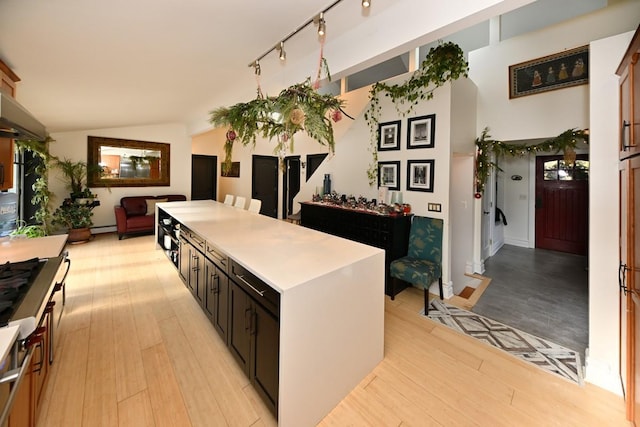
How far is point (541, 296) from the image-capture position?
327 centimetres

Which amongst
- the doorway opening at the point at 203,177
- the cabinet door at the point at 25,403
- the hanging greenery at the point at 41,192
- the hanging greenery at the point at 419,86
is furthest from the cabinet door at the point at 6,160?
the doorway opening at the point at 203,177

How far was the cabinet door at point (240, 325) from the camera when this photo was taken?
1.65 m

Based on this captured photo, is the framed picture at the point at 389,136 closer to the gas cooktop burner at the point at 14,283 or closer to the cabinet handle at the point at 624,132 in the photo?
the cabinet handle at the point at 624,132

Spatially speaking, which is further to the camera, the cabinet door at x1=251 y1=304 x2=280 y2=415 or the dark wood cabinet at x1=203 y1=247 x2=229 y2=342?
the dark wood cabinet at x1=203 y1=247 x2=229 y2=342

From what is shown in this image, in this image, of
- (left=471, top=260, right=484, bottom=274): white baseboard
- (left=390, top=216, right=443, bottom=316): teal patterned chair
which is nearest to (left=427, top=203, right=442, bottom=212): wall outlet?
(left=390, top=216, right=443, bottom=316): teal patterned chair

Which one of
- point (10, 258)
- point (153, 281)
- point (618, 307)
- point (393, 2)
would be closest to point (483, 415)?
point (618, 307)

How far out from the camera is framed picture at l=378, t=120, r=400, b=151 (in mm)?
3551

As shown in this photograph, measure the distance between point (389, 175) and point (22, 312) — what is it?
11.7ft

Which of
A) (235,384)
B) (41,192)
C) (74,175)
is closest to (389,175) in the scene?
(235,384)

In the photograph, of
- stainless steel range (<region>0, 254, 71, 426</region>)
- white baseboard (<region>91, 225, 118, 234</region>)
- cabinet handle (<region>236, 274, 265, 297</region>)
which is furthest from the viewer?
white baseboard (<region>91, 225, 118, 234</region>)

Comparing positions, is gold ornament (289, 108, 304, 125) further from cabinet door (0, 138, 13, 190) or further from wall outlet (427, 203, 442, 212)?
wall outlet (427, 203, 442, 212)

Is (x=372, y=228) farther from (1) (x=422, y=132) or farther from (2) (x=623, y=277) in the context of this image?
(2) (x=623, y=277)

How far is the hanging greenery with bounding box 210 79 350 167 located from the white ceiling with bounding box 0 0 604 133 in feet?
1.97

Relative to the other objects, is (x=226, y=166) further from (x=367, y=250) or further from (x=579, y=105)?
(x=579, y=105)
